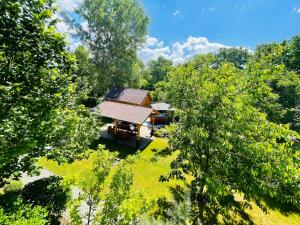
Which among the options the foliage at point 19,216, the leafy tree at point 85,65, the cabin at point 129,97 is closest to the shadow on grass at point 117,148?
the cabin at point 129,97

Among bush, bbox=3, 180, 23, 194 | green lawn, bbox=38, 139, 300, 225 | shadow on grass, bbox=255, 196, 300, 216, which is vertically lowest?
shadow on grass, bbox=255, 196, 300, 216

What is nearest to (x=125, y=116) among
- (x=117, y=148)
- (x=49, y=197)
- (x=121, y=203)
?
(x=117, y=148)

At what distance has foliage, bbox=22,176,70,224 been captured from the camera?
8.96m

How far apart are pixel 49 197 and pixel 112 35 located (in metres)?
31.5

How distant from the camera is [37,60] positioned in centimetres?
657

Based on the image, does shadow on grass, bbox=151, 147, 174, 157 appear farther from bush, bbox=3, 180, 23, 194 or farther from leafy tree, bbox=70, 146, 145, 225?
leafy tree, bbox=70, 146, 145, 225

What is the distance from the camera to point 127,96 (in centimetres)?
3303

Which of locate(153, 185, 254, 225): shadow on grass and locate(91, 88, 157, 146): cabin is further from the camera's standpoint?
locate(91, 88, 157, 146): cabin

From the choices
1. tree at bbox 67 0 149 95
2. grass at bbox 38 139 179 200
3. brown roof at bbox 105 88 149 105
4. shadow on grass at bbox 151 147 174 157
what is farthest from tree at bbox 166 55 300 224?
tree at bbox 67 0 149 95

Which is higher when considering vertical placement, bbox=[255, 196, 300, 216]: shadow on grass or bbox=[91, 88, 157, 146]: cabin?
bbox=[91, 88, 157, 146]: cabin

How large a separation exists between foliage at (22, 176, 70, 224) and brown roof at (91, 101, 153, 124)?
1172cm

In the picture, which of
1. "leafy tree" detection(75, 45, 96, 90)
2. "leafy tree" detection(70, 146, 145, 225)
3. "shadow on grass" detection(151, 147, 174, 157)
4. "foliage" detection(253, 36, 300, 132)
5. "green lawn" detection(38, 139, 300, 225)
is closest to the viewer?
"leafy tree" detection(70, 146, 145, 225)

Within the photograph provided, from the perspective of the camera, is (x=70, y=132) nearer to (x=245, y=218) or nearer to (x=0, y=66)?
(x=0, y=66)

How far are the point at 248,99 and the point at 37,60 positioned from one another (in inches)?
342
